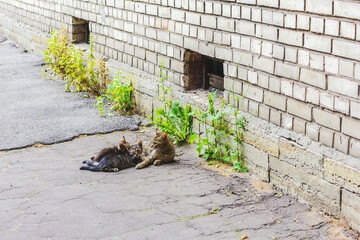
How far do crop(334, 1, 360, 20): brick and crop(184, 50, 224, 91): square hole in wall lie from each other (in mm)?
2585

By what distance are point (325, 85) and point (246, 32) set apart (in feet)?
4.26

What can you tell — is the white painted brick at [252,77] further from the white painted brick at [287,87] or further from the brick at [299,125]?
the brick at [299,125]

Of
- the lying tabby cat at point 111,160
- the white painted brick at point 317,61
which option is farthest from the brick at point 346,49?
the lying tabby cat at point 111,160

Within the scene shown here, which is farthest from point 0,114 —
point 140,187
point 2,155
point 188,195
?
point 188,195

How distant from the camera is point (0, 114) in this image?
27.9 ft

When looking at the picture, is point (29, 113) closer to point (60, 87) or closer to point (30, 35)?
point (60, 87)

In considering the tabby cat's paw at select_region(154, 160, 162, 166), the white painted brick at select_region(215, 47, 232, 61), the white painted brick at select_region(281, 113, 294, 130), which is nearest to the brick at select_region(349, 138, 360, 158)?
the white painted brick at select_region(281, 113, 294, 130)

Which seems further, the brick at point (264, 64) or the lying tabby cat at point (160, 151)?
the lying tabby cat at point (160, 151)

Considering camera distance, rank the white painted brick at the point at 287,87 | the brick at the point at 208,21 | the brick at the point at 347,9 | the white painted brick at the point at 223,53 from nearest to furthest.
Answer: the brick at the point at 347,9 < the white painted brick at the point at 287,87 < the white painted brick at the point at 223,53 < the brick at the point at 208,21

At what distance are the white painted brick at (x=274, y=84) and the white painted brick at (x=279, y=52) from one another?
0.24m

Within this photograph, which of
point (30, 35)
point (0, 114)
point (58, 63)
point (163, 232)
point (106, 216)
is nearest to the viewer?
point (163, 232)

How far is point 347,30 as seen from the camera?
4.46 meters

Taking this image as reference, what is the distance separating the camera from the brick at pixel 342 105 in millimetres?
4590

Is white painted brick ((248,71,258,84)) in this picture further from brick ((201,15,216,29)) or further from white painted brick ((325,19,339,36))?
white painted brick ((325,19,339,36))
